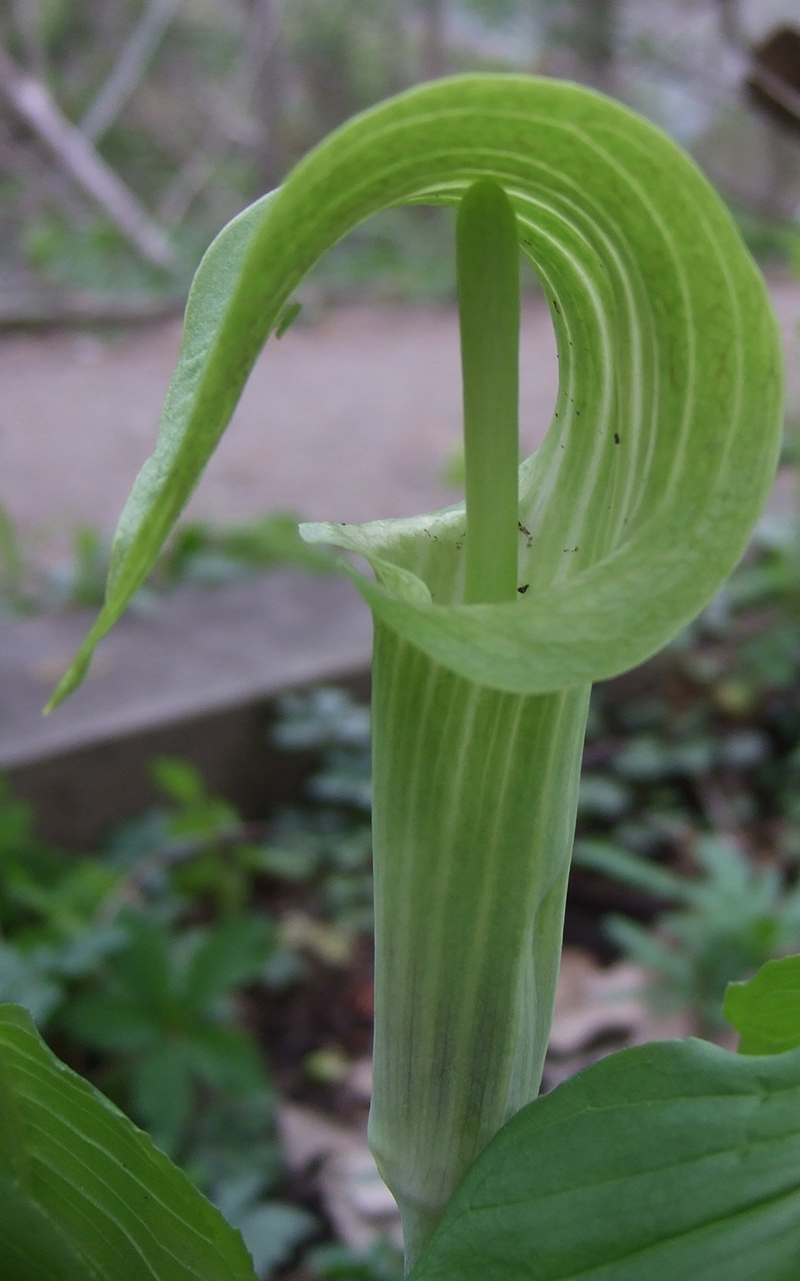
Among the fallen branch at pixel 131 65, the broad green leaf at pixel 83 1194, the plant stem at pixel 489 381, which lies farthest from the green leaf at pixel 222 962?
the fallen branch at pixel 131 65

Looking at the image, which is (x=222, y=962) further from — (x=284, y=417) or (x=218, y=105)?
(x=218, y=105)

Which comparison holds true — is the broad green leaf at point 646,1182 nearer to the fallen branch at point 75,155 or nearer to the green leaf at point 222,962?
the green leaf at point 222,962

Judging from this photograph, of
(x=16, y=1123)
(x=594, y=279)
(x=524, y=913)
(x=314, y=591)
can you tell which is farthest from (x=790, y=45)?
(x=314, y=591)

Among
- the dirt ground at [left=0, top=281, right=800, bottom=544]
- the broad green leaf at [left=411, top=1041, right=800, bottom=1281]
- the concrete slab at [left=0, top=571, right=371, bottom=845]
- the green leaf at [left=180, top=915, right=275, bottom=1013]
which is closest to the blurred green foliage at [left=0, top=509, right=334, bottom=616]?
the concrete slab at [left=0, top=571, right=371, bottom=845]

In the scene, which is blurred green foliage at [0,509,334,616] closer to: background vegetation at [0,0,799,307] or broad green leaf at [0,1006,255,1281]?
broad green leaf at [0,1006,255,1281]

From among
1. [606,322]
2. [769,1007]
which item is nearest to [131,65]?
[606,322]

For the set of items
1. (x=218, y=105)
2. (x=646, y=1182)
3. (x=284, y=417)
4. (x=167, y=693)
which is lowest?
(x=284, y=417)

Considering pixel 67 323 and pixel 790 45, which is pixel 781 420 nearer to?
pixel 790 45
